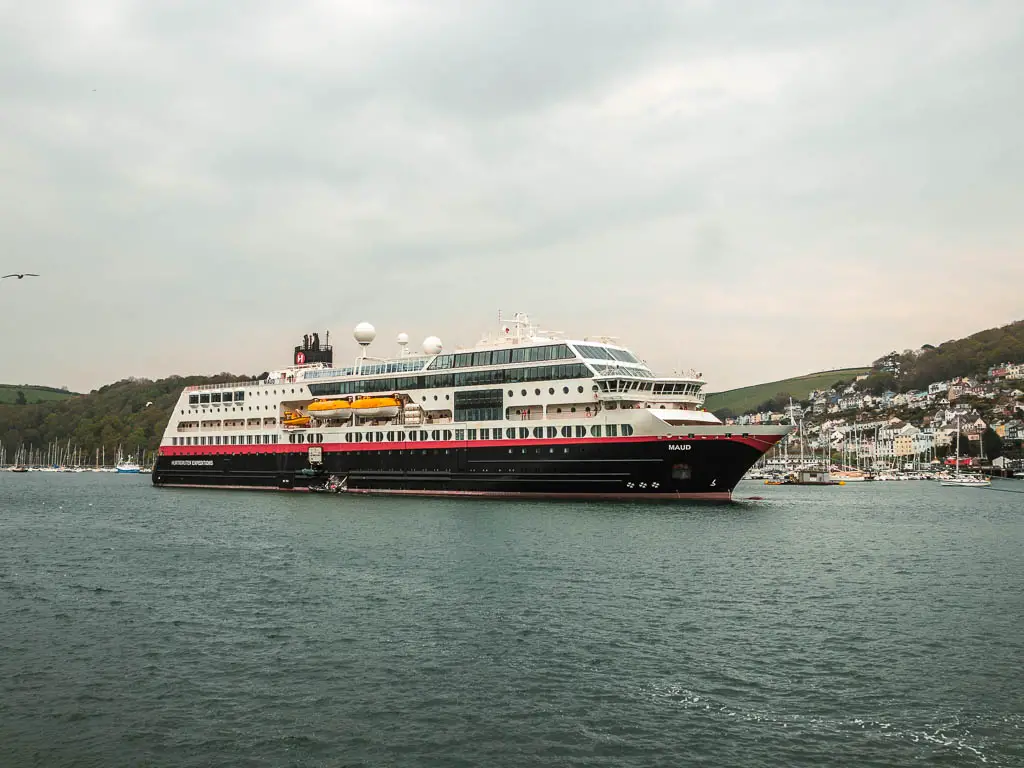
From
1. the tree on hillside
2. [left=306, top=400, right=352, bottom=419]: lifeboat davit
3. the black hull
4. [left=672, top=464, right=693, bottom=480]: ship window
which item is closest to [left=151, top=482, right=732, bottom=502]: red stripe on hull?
the black hull

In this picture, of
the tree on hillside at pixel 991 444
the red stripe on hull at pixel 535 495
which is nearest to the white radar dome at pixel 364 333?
the red stripe on hull at pixel 535 495

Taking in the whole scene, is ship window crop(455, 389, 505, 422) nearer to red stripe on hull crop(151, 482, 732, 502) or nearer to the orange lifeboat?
red stripe on hull crop(151, 482, 732, 502)

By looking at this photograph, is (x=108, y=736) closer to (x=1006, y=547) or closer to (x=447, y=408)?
(x=1006, y=547)

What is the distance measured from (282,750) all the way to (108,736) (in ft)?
10.2

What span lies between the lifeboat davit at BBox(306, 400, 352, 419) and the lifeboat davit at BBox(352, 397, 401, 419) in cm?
84

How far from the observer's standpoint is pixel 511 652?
1834 centimetres

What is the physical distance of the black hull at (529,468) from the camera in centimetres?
4997

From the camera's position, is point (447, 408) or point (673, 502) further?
point (447, 408)

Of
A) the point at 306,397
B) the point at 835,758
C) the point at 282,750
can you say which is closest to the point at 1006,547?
the point at 835,758

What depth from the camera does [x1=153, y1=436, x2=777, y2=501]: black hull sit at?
1967 inches

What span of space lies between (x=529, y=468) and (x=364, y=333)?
23.2 metres

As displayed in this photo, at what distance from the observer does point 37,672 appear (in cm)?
1706

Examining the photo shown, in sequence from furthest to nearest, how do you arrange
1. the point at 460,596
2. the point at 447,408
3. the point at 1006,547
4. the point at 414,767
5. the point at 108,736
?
the point at 447,408
the point at 1006,547
the point at 460,596
the point at 108,736
the point at 414,767

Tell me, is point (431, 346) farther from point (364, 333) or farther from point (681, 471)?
point (681, 471)
